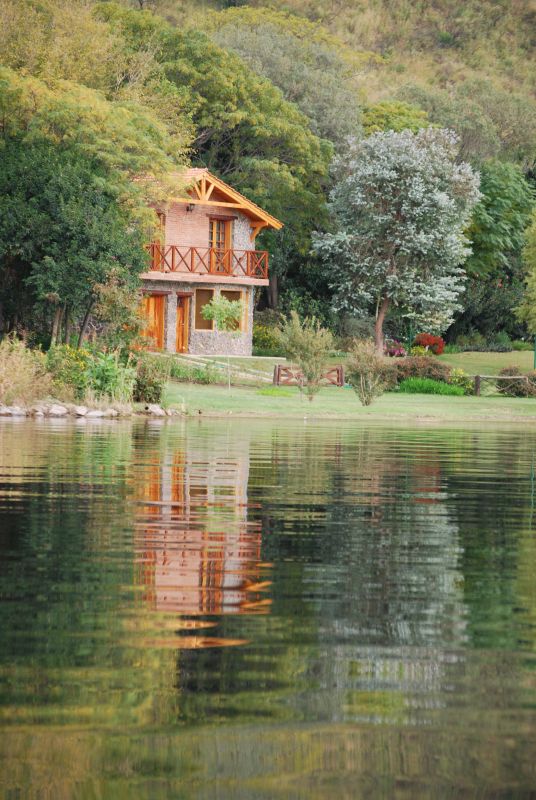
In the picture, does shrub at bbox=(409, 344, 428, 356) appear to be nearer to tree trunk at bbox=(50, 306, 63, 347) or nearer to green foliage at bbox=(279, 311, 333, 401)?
tree trunk at bbox=(50, 306, 63, 347)

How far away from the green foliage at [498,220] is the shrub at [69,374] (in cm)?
4563

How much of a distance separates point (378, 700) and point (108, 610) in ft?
6.82

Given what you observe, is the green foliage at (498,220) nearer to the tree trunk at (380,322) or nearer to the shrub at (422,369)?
the tree trunk at (380,322)

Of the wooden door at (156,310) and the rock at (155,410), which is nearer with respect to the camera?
the rock at (155,410)

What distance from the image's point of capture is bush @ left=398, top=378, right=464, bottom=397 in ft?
168

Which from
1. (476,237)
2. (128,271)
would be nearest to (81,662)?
(128,271)

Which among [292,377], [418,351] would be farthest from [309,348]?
[418,351]

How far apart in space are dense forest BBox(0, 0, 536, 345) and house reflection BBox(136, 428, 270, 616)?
30.8 meters

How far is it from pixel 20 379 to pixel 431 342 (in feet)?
132

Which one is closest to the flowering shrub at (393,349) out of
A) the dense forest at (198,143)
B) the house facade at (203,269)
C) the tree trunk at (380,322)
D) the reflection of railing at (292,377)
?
the tree trunk at (380,322)

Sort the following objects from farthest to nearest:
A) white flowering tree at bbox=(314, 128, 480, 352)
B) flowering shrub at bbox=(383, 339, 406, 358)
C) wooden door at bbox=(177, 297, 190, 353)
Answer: flowering shrub at bbox=(383, 339, 406, 358), white flowering tree at bbox=(314, 128, 480, 352), wooden door at bbox=(177, 297, 190, 353)

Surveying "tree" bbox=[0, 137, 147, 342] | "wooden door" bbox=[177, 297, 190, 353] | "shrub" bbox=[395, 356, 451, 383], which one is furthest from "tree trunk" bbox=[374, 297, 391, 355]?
"tree" bbox=[0, 137, 147, 342]

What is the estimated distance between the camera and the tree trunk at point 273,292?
7350 centimetres

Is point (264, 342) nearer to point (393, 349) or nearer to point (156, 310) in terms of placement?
point (393, 349)
